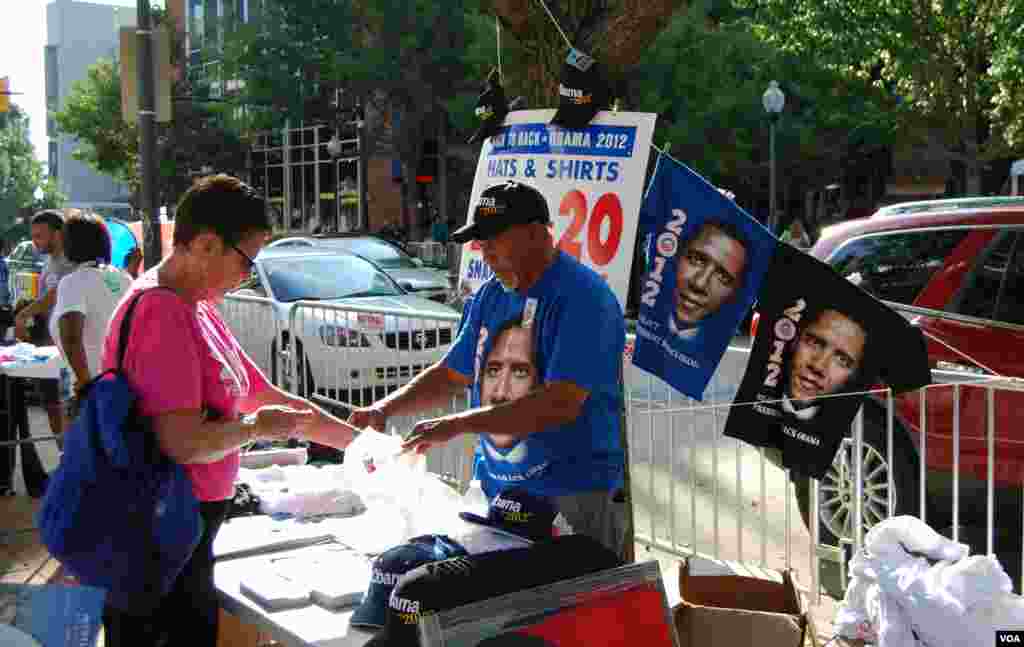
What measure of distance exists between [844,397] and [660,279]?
2.53ft

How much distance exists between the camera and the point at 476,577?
2.71 m

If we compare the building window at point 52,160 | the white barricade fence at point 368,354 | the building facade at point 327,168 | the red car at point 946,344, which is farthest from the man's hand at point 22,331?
the building window at point 52,160

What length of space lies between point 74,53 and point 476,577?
111 metres

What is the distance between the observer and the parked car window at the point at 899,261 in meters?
6.43

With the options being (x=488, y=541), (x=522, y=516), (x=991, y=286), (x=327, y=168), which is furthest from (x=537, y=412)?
(x=327, y=168)

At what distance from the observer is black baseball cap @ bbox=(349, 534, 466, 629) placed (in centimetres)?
292

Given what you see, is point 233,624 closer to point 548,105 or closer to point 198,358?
point 198,358

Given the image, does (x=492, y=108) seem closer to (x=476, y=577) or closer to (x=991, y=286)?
(x=476, y=577)

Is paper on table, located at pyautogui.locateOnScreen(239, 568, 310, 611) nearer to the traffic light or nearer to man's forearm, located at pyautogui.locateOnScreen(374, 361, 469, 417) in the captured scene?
man's forearm, located at pyautogui.locateOnScreen(374, 361, 469, 417)

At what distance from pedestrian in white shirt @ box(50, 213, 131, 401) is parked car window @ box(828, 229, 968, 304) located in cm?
430

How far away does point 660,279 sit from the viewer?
167 inches

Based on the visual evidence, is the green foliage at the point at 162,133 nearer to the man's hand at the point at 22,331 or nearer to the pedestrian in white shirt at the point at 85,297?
the man's hand at the point at 22,331

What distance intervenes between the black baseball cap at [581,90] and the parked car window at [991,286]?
2878mm

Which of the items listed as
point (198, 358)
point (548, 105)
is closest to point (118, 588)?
point (198, 358)
